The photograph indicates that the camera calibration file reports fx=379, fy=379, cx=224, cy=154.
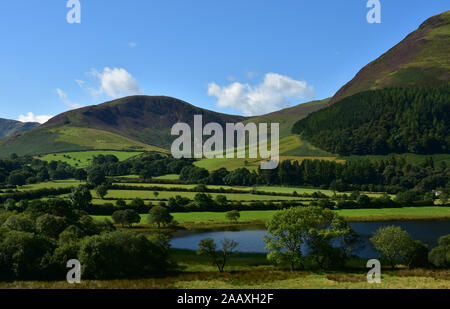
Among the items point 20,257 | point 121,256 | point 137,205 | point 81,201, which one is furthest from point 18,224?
point 137,205

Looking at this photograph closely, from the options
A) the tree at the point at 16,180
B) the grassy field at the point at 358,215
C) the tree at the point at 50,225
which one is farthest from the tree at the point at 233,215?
the tree at the point at 16,180

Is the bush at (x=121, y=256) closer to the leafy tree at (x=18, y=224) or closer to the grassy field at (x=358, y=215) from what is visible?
the leafy tree at (x=18, y=224)

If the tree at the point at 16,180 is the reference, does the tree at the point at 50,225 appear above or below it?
below

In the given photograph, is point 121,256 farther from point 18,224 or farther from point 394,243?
point 394,243

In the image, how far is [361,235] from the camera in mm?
101562

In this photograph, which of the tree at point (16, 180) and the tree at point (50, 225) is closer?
the tree at point (50, 225)

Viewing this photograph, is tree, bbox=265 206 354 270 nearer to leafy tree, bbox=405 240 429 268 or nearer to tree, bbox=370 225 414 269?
tree, bbox=370 225 414 269

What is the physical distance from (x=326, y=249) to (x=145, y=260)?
33106mm

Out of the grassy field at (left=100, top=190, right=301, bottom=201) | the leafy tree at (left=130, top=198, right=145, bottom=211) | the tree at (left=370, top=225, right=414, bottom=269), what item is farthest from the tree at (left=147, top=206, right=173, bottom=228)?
the tree at (left=370, top=225, right=414, bottom=269)

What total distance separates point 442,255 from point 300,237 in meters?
25.5

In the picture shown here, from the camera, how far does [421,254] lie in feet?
234

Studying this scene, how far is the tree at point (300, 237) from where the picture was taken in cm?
7025

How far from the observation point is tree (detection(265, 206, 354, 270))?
230 ft

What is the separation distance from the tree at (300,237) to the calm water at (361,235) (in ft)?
45.0
